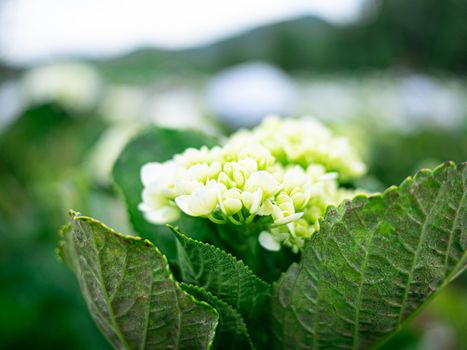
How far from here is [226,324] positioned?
1.29 feet

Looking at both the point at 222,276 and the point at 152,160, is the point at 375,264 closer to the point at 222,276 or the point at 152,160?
the point at 222,276

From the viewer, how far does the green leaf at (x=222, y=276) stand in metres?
0.37

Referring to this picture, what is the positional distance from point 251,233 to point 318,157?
0.11 meters

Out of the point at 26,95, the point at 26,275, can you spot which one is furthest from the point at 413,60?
the point at 26,275

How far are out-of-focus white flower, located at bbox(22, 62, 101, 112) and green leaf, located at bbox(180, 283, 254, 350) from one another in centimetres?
150

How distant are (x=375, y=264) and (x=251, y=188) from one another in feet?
0.33

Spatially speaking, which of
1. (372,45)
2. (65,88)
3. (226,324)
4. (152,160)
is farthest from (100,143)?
(372,45)

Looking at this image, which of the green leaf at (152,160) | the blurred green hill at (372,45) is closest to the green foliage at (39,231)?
the green leaf at (152,160)

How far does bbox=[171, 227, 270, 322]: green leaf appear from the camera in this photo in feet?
1.22

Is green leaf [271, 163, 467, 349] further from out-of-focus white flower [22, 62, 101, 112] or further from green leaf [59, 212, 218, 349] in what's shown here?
out-of-focus white flower [22, 62, 101, 112]

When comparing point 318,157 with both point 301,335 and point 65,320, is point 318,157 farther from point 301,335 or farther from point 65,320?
point 65,320

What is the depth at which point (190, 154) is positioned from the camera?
1.33ft

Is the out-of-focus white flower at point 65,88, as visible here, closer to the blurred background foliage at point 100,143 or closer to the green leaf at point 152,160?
the blurred background foliage at point 100,143

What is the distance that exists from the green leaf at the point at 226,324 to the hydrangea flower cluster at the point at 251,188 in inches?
2.0
